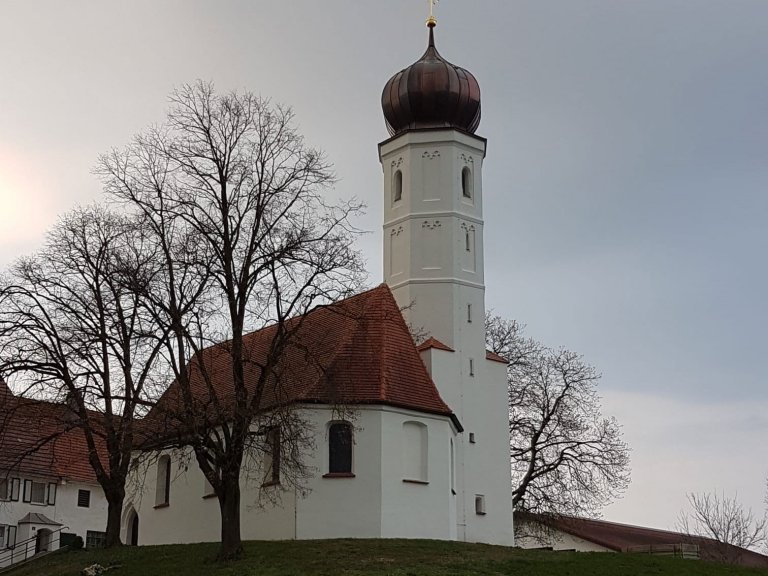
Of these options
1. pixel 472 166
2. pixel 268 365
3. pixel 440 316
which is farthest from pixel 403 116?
pixel 268 365

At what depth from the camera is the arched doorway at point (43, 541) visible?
46.1m

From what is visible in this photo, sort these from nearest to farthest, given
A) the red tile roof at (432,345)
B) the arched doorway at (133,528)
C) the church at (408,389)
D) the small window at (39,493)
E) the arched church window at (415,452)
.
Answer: the church at (408,389)
the arched church window at (415,452)
the red tile roof at (432,345)
the arched doorway at (133,528)
the small window at (39,493)

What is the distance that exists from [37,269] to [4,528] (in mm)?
17089

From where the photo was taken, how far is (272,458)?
1293 inches

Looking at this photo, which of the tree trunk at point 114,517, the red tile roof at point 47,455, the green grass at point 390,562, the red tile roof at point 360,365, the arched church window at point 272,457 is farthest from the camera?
the red tile roof at point 47,455

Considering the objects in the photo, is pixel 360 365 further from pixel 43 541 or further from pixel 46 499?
pixel 46 499

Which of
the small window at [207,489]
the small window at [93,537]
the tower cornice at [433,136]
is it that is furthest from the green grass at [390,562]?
the small window at [93,537]

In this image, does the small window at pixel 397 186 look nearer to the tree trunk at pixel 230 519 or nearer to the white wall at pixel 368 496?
the white wall at pixel 368 496

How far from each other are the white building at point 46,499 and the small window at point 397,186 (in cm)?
1654

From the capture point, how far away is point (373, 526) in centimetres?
3195

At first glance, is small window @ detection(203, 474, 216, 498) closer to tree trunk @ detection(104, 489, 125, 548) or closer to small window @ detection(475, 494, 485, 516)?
tree trunk @ detection(104, 489, 125, 548)

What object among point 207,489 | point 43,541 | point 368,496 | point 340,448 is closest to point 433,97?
point 340,448

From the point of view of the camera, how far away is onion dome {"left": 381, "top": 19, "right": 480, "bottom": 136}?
39.9 meters

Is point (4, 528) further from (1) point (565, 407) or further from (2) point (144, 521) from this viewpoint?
(1) point (565, 407)
